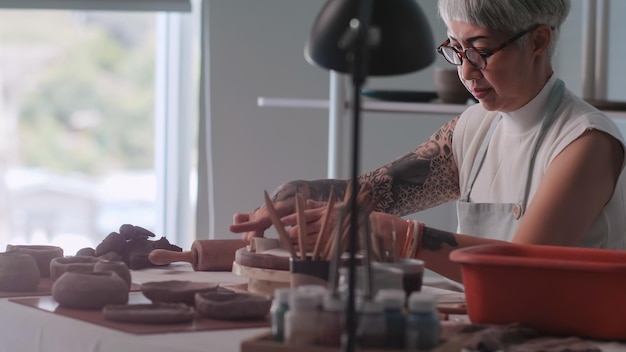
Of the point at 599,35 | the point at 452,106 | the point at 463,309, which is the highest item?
the point at 599,35

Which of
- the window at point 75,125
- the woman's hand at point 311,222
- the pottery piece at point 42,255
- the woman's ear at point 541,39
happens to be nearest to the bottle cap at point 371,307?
the woman's hand at point 311,222

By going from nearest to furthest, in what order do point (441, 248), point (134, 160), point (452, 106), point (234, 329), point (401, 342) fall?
point (401, 342), point (234, 329), point (441, 248), point (452, 106), point (134, 160)

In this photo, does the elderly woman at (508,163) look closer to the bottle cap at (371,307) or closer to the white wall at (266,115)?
the bottle cap at (371,307)

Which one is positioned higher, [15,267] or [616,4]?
[616,4]

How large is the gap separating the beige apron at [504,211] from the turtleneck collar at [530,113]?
0.01 m

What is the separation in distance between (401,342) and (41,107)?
573 cm

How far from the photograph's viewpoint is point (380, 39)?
1.25 meters

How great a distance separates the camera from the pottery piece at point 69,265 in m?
1.59

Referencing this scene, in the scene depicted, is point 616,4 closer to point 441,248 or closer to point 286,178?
point 286,178

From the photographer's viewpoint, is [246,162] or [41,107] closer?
[246,162]

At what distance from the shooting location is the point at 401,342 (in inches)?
42.5

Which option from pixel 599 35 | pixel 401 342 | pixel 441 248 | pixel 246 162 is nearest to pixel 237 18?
pixel 246 162

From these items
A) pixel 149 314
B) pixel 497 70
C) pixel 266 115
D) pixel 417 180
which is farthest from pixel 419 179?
pixel 266 115

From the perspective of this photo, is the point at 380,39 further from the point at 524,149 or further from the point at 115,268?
the point at 524,149
